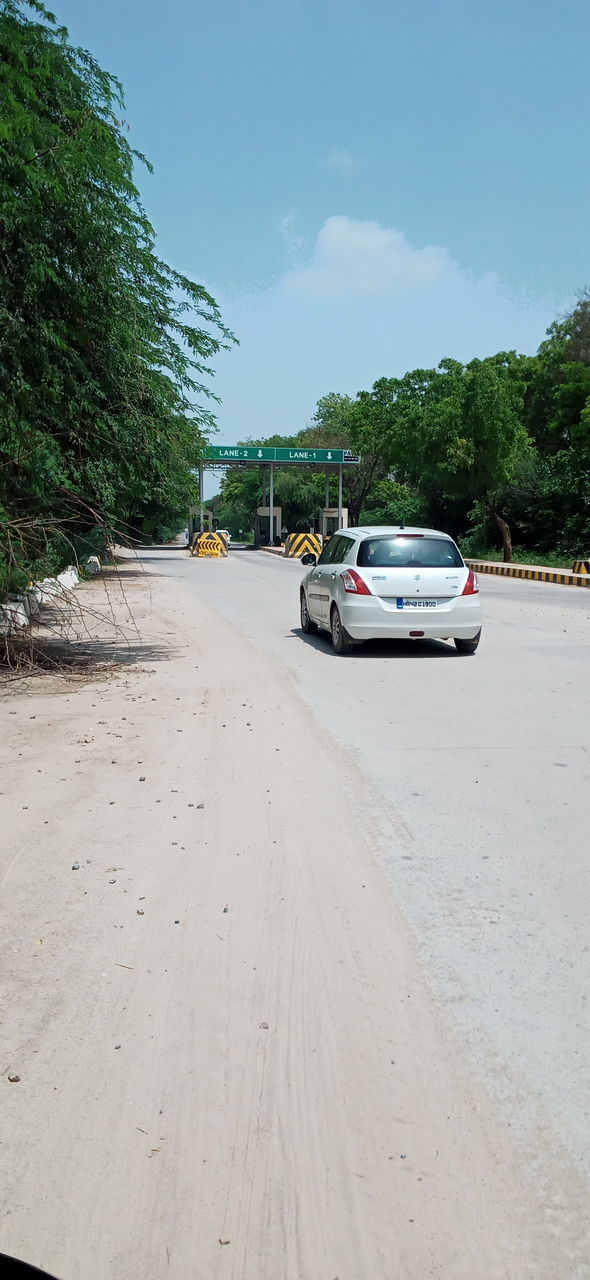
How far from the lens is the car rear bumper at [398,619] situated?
12781 mm

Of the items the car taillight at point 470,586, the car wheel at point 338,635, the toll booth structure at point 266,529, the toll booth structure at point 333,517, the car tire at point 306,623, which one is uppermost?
the car taillight at point 470,586

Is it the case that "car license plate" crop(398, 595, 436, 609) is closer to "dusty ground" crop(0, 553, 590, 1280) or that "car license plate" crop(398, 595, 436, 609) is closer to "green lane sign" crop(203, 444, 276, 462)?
"dusty ground" crop(0, 553, 590, 1280)

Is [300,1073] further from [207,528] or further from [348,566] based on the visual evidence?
[207,528]

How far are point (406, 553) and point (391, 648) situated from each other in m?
1.40

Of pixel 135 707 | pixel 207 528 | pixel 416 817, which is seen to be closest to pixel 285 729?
pixel 135 707

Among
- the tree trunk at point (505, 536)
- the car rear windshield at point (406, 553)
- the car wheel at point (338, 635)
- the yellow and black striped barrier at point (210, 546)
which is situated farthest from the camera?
the yellow and black striped barrier at point (210, 546)

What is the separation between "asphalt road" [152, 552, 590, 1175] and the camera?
133 inches

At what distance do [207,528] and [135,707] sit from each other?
6538 centimetres

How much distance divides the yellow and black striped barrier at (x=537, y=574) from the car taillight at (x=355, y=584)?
18725 millimetres

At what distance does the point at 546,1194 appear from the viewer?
8.64 ft

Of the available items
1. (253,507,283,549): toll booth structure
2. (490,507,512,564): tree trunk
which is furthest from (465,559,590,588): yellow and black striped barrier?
(253,507,283,549): toll booth structure

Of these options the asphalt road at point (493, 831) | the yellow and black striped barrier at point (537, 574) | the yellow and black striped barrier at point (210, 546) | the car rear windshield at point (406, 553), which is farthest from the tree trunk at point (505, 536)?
the asphalt road at point (493, 831)

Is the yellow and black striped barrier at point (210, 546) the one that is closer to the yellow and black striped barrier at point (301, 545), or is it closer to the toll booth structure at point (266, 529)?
the yellow and black striped barrier at point (301, 545)

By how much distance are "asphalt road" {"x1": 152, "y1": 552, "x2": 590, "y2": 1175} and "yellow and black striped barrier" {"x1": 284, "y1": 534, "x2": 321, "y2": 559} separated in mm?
36286
